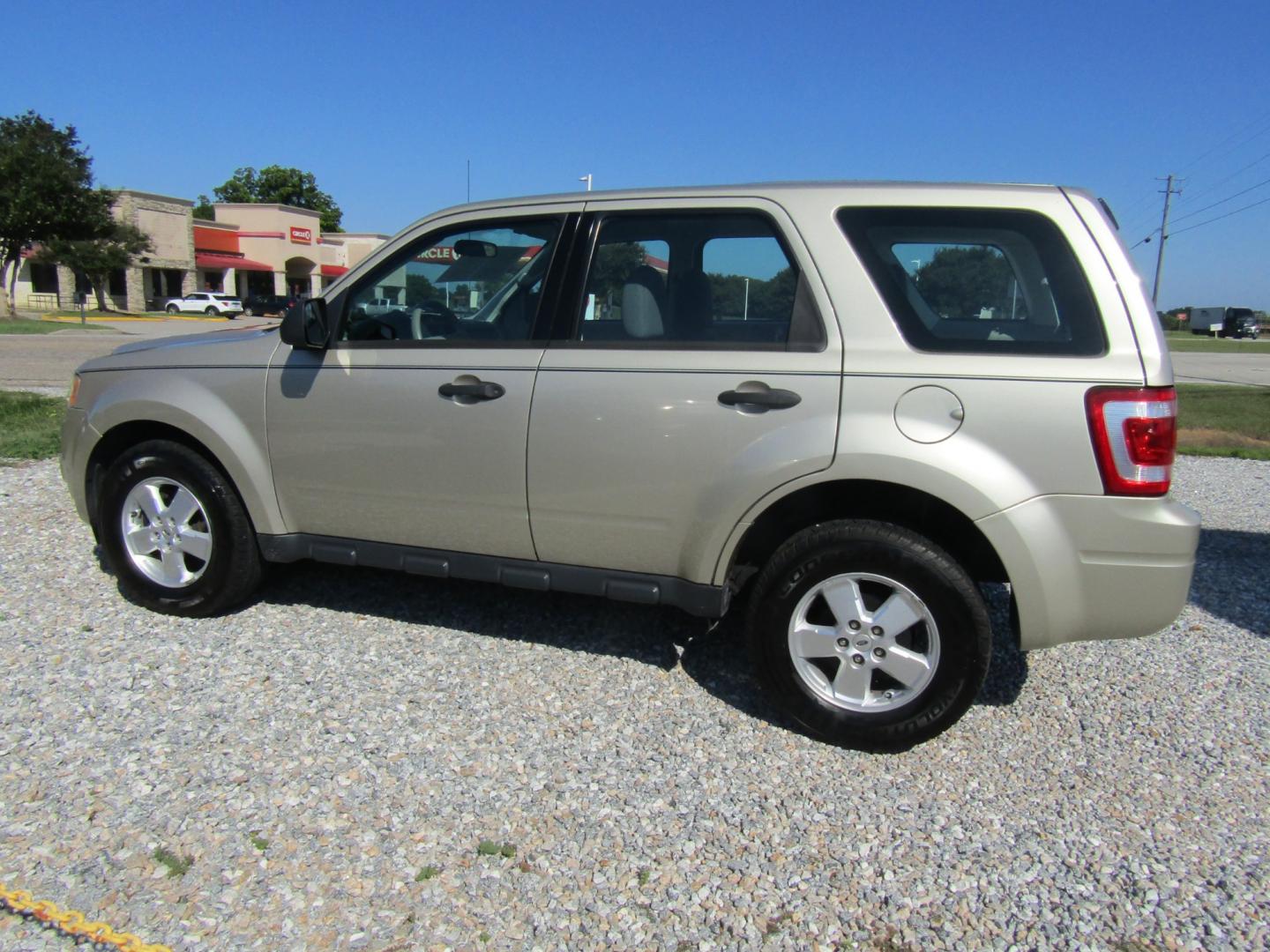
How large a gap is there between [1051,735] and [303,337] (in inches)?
133

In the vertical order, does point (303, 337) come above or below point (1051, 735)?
above

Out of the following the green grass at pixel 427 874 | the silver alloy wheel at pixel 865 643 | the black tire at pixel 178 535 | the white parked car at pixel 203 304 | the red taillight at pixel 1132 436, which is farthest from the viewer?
the white parked car at pixel 203 304

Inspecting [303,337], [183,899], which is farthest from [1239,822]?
[303,337]

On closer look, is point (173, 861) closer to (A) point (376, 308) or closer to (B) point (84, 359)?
(A) point (376, 308)

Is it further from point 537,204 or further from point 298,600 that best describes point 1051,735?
point 298,600

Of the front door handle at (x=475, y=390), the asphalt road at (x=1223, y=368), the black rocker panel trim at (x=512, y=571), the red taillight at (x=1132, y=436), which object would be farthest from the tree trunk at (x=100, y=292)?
the red taillight at (x=1132, y=436)

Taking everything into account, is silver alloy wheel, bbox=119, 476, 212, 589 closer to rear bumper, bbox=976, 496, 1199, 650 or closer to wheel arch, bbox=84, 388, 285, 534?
wheel arch, bbox=84, 388, 285, 534

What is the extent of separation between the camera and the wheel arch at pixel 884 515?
11.0 ft

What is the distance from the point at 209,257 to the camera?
180 feet

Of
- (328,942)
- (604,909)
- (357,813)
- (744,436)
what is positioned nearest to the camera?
(328,942)

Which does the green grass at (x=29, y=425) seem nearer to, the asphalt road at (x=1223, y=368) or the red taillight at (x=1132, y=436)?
the red taillight at (x=1132, y=436)

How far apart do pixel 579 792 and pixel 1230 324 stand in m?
76.5

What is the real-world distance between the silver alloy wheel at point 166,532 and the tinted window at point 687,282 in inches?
79.9

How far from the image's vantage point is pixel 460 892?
2555 millimetres
